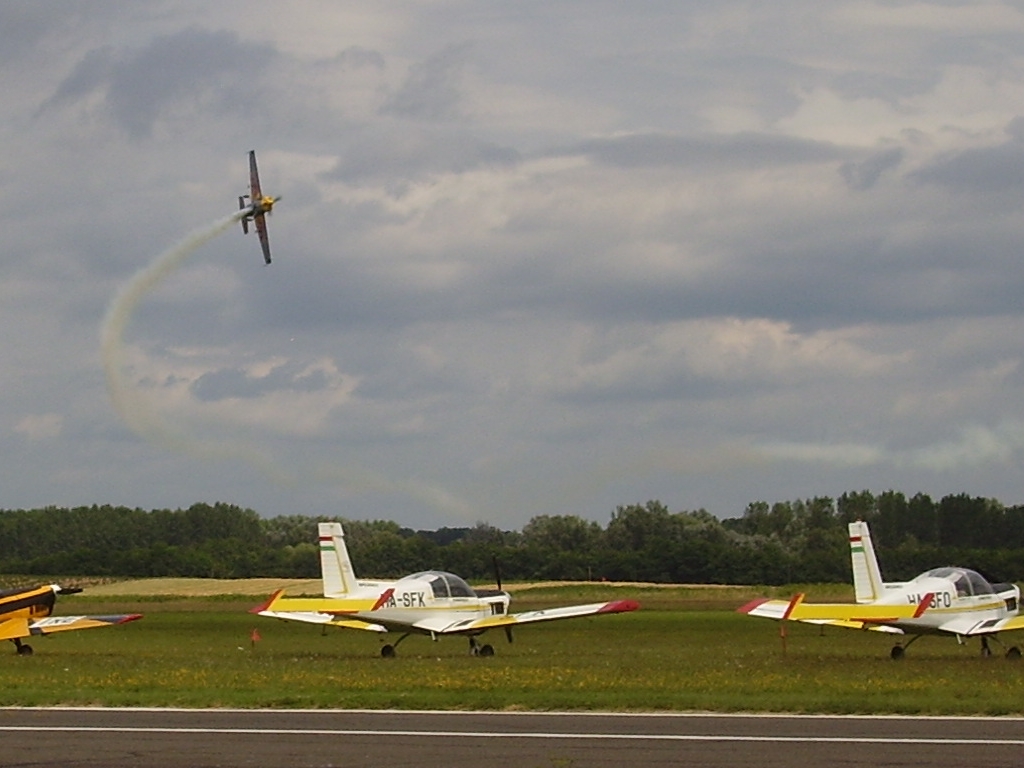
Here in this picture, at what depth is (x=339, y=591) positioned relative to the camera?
135 feet

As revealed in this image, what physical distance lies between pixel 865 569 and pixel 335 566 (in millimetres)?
13570

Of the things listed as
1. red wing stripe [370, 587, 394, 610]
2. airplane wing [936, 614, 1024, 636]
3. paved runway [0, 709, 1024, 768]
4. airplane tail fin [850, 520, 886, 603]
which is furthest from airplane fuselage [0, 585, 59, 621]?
airplane wing [936, 614, 1024, 636]

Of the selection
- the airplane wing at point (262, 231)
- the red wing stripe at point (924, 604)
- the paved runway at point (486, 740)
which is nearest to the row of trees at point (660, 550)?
the airplane wing at point (262, 231)

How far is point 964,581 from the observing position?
37656 millimetres

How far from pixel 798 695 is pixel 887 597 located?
45.2 feet

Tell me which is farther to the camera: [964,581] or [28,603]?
[28,603]

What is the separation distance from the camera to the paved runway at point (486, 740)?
17609 mm

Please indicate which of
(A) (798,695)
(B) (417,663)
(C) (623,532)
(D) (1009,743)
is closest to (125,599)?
(C) (623,532)

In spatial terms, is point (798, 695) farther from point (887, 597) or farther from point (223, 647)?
point (223, 647)

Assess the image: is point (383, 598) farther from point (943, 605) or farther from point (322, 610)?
point (943, 605)

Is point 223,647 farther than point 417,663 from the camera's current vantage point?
Yes

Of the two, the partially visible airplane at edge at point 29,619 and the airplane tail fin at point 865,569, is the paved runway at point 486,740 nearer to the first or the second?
the airplane tail fin at point 865,569

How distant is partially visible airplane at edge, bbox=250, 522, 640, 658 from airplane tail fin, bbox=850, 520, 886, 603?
18.9 ft

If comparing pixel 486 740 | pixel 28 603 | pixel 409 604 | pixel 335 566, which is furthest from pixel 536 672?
pixel 28 603
